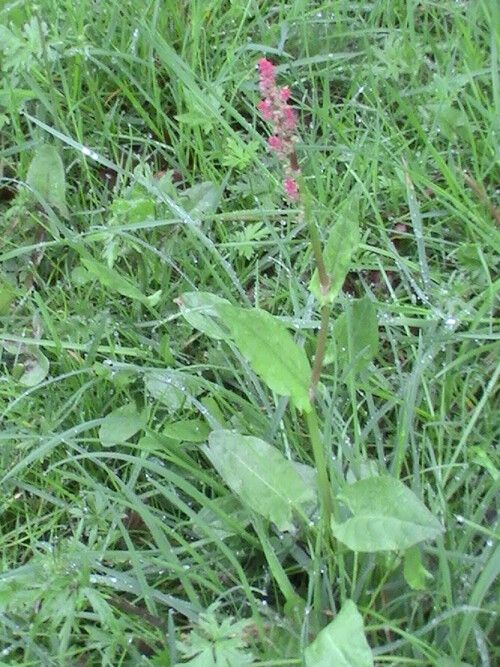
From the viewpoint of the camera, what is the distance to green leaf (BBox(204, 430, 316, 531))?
1290 millimetres

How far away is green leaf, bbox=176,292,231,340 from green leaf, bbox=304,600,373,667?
547mm

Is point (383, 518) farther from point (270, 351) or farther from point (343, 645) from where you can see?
point (270, 351)

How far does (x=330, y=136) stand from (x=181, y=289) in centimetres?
51

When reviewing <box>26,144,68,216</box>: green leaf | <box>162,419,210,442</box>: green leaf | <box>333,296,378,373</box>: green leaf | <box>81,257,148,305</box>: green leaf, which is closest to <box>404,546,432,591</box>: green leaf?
<box>333,296,378,373</box>: green leaf

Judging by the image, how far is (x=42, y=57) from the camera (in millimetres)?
1861

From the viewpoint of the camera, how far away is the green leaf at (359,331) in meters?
1.39

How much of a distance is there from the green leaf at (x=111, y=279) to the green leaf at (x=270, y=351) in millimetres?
471

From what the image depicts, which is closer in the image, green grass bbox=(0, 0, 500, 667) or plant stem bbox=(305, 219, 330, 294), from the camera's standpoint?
plant stem bbox=(305, 219, 330, 294)

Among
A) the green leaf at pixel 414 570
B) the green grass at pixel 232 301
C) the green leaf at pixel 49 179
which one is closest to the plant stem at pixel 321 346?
the green grass at pixel 232 301

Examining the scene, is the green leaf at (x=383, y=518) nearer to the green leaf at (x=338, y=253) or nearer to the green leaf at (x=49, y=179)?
the green leaf at (x=338, y=253)

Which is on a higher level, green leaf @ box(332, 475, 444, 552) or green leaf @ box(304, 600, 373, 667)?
green leaf @ box(332, 475, 444, 552)

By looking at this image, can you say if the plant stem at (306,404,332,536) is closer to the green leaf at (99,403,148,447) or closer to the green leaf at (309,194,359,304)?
the green leaf at (309,194,359,304)

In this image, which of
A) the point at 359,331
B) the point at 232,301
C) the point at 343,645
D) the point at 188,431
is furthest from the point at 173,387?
the point at 343,645

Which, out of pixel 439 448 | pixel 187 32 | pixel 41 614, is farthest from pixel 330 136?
pixel 41 614
